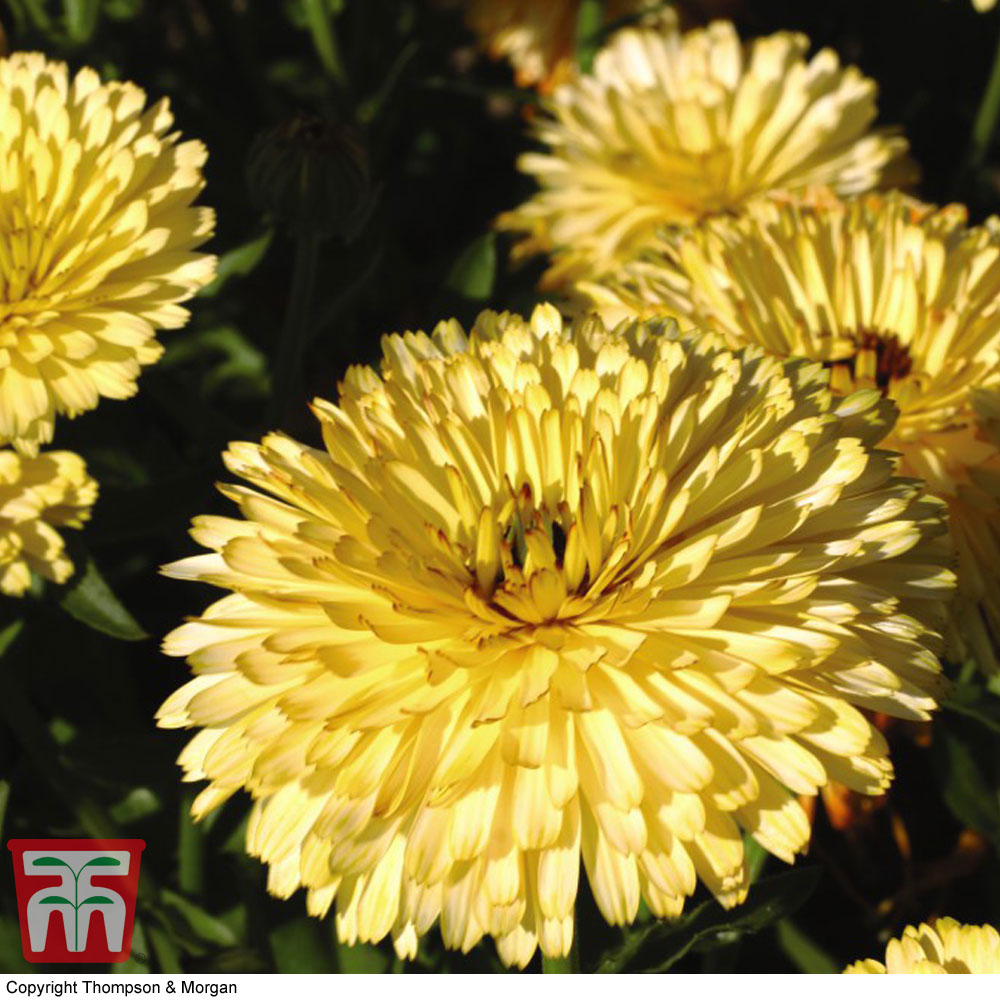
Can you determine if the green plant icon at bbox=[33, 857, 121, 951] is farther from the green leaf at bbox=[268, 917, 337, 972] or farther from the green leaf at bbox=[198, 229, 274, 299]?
the green leaf at bbox=[198, 229, 274, 299]

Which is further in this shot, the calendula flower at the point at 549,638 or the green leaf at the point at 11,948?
the green leaf at the point at 11,948

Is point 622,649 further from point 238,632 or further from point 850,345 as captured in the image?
point 850,345

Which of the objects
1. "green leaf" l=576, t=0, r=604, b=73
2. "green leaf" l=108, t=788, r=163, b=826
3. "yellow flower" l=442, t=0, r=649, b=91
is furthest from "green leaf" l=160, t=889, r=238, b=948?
"yellow flower" l=442, t=0, r=649, b=91

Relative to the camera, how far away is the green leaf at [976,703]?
1.44 m

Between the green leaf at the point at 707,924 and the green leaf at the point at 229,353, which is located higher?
the green leaf at the point at 229,353

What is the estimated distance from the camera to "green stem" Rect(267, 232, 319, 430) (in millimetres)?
1751

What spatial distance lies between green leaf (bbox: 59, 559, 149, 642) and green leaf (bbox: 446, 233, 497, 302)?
24.8 inches

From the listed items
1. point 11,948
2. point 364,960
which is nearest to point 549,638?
point 364,960

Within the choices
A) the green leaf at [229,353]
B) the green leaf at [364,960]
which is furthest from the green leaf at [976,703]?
the green leaf at [229,353]

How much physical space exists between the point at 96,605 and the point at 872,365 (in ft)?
3.04

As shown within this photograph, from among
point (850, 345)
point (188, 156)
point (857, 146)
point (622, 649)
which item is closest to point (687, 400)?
point (622, 649)

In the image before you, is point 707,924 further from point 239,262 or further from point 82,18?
point 82,18

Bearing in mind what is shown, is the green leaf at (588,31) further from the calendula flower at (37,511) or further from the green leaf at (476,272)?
the calendula flower at (37,511)

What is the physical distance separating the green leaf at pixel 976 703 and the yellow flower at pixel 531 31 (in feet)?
5.83
